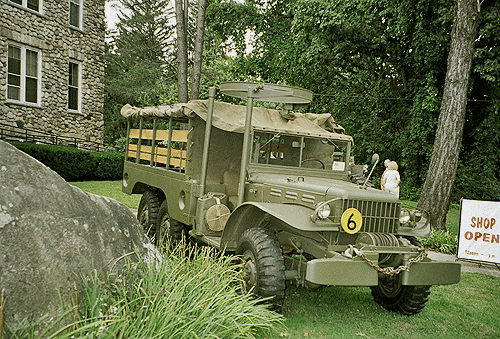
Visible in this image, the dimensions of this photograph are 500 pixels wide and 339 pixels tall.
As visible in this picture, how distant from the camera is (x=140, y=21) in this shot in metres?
36.1

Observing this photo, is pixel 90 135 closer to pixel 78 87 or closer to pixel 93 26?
pixel 78 87

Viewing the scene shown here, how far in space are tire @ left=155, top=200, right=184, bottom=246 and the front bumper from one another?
3.07m

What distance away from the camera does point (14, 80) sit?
16.2 m

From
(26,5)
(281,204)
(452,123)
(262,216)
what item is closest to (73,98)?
(26,5)

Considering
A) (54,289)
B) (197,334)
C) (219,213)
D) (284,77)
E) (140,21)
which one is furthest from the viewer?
(140,21)

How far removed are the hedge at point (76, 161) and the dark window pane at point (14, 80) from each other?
2.73m

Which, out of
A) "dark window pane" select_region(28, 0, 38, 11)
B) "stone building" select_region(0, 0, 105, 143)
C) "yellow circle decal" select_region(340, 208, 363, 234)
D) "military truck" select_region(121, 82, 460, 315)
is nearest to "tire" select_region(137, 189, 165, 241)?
"military truck" select_region(121, 82, 460, 315)

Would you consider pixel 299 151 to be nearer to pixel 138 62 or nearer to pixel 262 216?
pixel 262 216

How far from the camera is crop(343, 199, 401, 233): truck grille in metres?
4.59

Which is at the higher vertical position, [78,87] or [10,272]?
[78,87]

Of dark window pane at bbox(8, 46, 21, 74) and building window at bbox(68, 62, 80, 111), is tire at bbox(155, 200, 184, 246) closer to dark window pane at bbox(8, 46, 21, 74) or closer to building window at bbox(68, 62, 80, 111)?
dark window pane at bbox(8, 46, 21, 74)

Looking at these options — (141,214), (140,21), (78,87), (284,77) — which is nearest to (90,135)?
(78,87)

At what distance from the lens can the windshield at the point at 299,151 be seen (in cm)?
586

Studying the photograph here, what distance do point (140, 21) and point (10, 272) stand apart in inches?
1419
